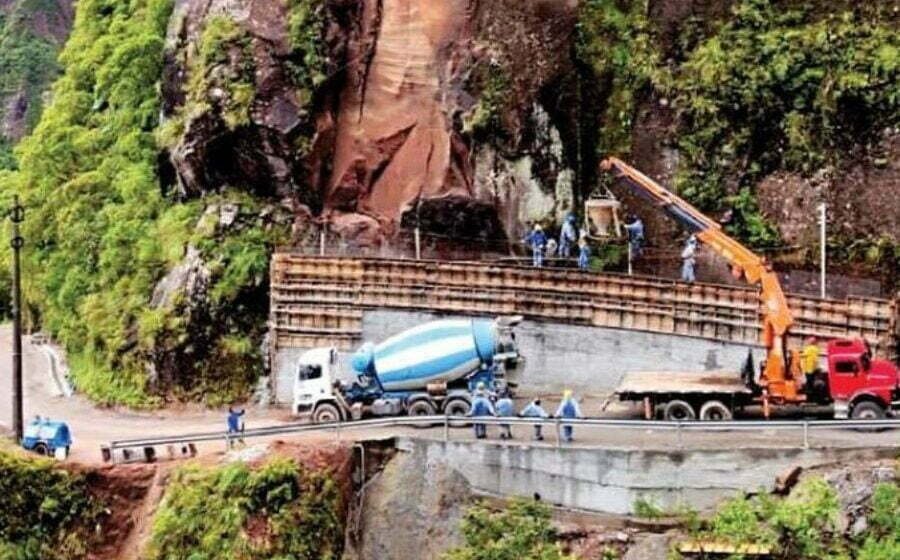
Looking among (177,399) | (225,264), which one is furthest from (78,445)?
(225,264)

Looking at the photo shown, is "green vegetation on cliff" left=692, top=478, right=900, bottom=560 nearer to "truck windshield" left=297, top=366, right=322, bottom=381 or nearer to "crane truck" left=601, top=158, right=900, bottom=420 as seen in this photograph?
"crane truck" left=601, top=158, right=900, bottom=420

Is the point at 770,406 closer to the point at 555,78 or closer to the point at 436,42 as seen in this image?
the point at 555,78

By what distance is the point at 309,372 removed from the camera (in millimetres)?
31688

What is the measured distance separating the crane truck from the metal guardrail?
33.1 inches

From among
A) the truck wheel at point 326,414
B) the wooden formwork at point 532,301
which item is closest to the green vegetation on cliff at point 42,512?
the truck wheel at point 326,414

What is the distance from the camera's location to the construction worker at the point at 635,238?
1340 inches

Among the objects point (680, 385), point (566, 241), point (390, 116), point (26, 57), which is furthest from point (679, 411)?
point (26, 57)

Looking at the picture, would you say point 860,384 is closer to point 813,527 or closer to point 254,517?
point 813,527

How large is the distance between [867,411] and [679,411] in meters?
3.59

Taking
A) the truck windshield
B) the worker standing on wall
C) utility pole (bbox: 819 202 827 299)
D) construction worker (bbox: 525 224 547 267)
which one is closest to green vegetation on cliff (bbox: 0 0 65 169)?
construction worker (bbox: 525 224 547 267)

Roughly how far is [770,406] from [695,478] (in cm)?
340

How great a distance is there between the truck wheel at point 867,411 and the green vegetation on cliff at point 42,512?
1458cm

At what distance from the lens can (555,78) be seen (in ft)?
115

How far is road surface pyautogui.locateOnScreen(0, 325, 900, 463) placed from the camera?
88.1ft
